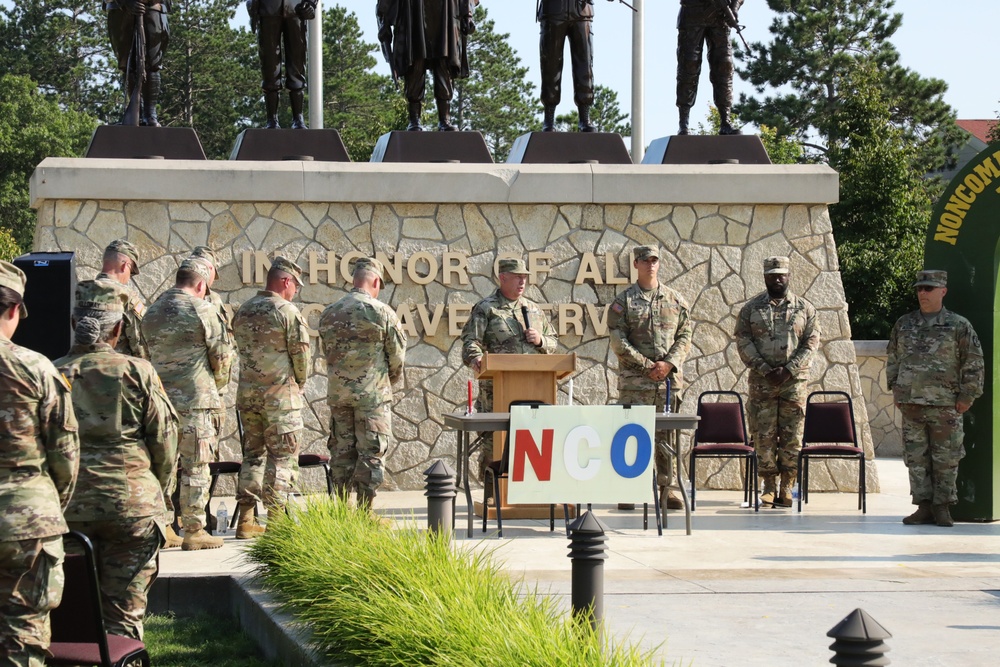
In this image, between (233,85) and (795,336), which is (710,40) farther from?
(233,85)

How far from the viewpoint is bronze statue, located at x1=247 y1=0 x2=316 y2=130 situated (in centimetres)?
1240

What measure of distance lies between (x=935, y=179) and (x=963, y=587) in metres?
33.7

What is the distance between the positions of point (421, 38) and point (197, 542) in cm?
594

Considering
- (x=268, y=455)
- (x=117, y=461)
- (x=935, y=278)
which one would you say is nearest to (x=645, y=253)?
(x=935, y=278)

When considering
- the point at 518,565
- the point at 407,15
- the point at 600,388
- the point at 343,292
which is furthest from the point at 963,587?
the point at 407,15

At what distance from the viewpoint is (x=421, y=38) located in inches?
501

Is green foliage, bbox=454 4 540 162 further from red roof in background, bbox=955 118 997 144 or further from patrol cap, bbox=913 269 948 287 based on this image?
patrol cap, bbox=913 269 948 287

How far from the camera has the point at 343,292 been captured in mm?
12555

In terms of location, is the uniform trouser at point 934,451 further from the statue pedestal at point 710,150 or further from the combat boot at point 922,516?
the statue pedestal at point 710,150

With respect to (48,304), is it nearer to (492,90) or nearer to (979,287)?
(979,287)

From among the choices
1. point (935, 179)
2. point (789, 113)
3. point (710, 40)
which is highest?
point (789, 113)

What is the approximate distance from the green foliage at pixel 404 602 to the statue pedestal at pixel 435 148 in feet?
21.6

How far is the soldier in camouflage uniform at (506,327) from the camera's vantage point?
10.4 meters

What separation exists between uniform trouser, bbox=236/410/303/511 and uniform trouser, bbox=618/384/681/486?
2894mm
